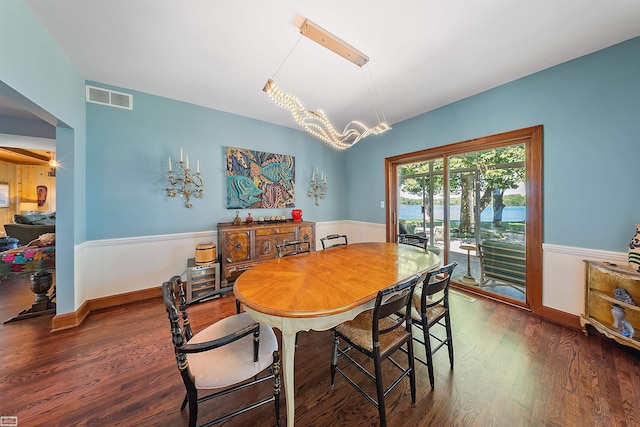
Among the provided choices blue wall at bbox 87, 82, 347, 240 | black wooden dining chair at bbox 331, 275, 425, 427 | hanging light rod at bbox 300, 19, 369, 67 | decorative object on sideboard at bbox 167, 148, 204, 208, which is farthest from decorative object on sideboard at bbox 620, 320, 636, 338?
decorative object on sideboard at bbox 167, 148, 204, 208

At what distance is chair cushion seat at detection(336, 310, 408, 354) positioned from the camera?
4.32 feet

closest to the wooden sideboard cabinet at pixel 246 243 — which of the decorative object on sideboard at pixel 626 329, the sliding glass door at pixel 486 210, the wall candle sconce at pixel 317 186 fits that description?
the wall candle sconce at pixel 317 186

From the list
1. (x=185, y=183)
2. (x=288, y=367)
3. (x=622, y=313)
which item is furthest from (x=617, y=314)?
(x=185, y=183)

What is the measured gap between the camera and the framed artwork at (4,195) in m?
5.97

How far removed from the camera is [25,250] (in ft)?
8.17

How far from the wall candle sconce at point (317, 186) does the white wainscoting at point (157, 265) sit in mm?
1935

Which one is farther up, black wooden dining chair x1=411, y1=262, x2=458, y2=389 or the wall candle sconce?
the wall candle sconce

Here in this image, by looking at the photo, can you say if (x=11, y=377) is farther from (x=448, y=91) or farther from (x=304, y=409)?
(x=448, y=91)

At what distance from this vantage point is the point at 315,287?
1.36m

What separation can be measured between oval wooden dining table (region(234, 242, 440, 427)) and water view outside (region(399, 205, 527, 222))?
1.55 m

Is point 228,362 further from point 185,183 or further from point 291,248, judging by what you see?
point 185,183

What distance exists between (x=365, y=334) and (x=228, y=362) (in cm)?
84

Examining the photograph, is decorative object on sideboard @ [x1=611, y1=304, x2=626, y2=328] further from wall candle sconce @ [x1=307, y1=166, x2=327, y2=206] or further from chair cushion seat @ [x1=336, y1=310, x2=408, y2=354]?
wall candle sconce @ [x1=307, y1=166, x2=327, y2=206]

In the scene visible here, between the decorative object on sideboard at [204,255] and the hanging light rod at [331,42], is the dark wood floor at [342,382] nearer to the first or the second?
the decorative object on sideboard at [204,255]
